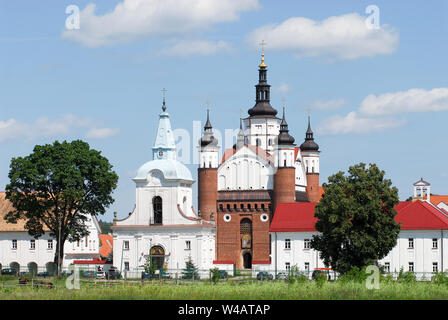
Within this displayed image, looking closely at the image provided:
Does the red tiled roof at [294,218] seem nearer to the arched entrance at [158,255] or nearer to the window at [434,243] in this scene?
the arched entrance at [158,255]

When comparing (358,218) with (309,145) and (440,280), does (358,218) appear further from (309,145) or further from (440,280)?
(309,145)

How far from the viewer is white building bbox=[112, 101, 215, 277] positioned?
84562mm

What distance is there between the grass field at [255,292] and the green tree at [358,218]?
17.0 m

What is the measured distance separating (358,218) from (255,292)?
22.0 m

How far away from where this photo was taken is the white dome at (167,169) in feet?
279

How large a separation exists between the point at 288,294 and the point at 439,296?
6401 millimetres

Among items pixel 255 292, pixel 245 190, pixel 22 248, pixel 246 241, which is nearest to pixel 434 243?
pixel 246 241

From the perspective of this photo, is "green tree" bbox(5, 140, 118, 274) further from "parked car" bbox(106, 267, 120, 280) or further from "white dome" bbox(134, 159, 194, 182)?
"white dome" bbox(134, 159, 194, 182)

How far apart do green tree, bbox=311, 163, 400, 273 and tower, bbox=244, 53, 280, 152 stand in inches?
1623

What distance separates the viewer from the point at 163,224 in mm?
85375

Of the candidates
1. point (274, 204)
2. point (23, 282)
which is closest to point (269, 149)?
point (274, 204)

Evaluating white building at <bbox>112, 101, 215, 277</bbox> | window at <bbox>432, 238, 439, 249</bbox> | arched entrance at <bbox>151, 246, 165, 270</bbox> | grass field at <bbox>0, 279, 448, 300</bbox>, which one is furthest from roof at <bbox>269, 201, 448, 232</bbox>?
grass field at <bbox>0, 279, 448, 300</bbox>
